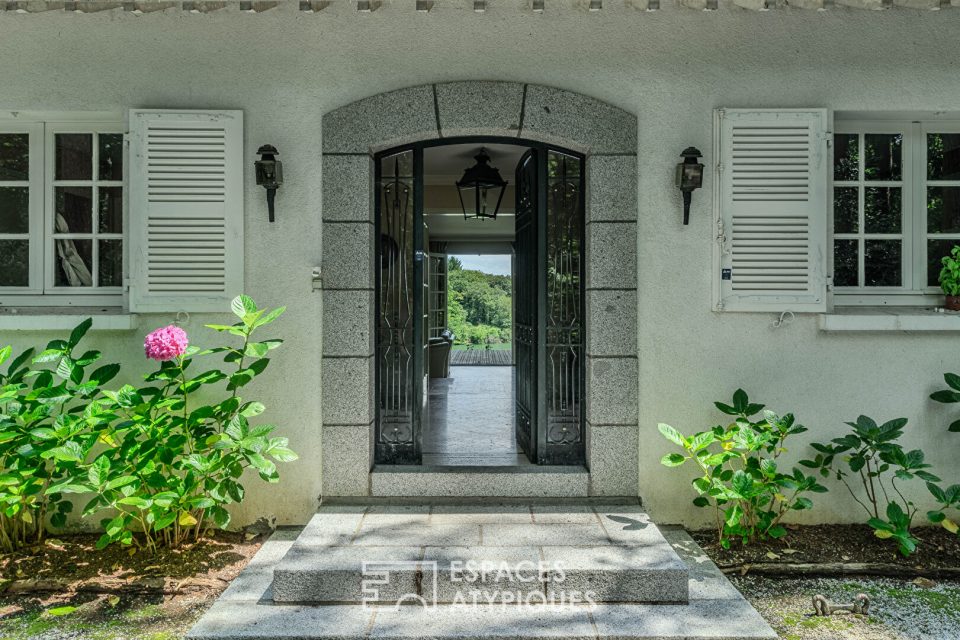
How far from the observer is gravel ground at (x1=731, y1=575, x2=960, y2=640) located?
2.85 m

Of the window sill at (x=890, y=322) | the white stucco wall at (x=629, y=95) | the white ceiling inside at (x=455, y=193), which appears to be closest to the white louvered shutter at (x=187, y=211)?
the white stucco wall at (x=629, y=95)

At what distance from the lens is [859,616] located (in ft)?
9.75

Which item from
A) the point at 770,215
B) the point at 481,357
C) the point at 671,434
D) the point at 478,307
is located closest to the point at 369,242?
the point at 671,434

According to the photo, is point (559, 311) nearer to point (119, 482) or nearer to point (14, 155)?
point (119, 482)

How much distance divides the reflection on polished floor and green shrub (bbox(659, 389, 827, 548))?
1.14 metres

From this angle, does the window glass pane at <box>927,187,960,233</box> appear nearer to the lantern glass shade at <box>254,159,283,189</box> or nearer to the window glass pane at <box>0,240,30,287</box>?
the lantern glass shade at <box>254,159,283,189</box>

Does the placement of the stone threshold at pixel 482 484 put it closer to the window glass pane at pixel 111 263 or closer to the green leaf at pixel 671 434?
the green leaf at pixel 671 434

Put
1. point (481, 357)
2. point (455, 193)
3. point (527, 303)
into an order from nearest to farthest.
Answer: point (527, 303), point (455, 193), point (481, 357)

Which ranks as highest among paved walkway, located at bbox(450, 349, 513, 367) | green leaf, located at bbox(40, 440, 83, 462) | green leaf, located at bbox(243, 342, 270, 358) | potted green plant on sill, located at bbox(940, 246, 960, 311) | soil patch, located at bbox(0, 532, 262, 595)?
potted green plant on sill, located at bbox(940, 246, 960, 311)

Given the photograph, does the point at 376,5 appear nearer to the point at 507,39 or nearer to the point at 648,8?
the point at 507,39

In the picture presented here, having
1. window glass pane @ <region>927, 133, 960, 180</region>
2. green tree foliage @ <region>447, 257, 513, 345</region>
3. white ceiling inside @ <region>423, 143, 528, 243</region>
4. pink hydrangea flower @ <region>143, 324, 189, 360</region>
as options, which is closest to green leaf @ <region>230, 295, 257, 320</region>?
pink hydrangea flower @ <region>143, 324, 189, 360</region>

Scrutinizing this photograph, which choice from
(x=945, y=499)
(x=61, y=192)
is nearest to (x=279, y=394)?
(x=61, y=192)

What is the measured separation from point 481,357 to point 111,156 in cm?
1049

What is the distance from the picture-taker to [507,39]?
3.91m
